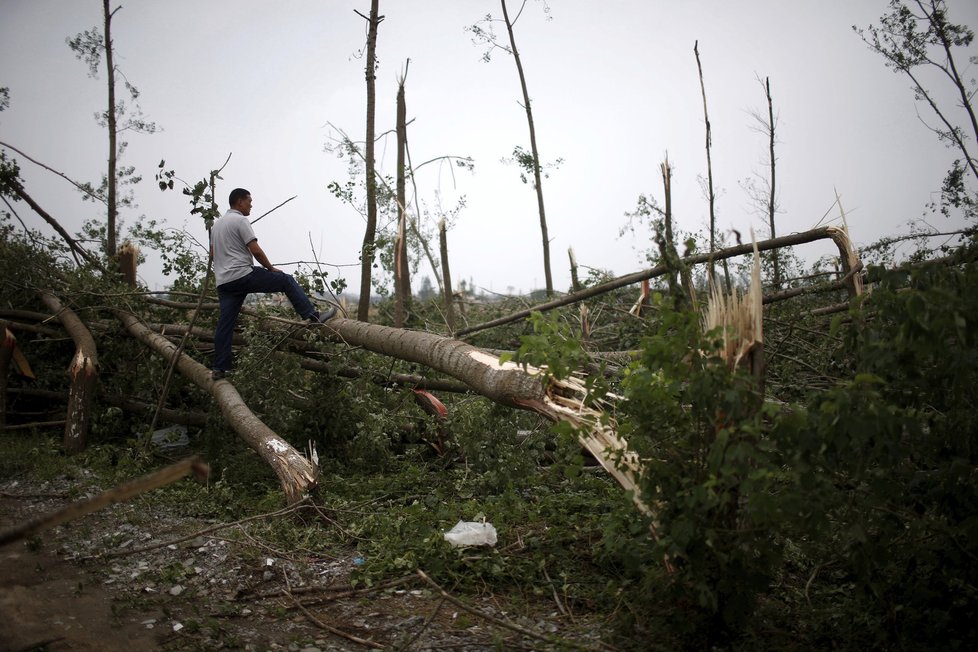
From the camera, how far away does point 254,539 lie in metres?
3.79

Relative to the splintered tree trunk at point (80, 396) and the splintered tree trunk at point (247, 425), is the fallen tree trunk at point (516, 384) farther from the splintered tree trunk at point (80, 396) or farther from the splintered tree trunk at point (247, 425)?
the splintered tree trunk at point (80, 396)

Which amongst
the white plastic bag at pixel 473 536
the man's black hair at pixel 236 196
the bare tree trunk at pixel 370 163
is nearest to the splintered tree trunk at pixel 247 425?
the white plastic bag at pixel 473 536

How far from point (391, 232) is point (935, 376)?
1024cm

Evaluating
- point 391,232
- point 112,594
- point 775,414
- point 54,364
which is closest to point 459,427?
point 112,594

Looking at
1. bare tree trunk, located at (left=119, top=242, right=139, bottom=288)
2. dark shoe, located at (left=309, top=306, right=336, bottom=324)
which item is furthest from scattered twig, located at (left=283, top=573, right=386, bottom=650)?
bare tree trunk, located at (left=119, top=242, right=139, bottom=288)

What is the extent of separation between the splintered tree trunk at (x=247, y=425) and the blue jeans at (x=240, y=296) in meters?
0.27

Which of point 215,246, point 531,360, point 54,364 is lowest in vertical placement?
point 531,360

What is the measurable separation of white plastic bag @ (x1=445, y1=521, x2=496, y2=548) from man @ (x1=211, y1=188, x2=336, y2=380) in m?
2.71

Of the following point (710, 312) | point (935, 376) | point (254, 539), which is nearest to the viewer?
point (935, 376)

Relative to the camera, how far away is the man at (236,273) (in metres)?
5.34

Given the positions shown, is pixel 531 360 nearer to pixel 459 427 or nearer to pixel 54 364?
pixel 459 427

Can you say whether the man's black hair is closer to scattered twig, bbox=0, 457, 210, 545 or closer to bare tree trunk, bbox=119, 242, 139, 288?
bare tree trunk, bbox=119, 242, 139, 288

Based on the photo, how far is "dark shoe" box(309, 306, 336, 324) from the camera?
564 centimetres

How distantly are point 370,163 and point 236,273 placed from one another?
17.5 ft
